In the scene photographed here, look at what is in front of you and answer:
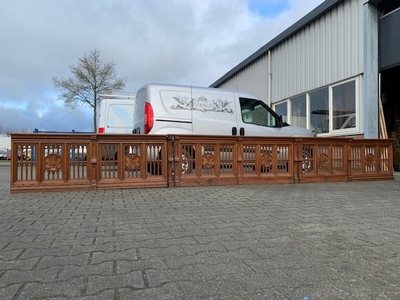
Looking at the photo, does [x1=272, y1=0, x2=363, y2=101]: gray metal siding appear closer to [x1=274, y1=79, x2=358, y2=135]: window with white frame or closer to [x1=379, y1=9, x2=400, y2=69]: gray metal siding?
[x1=274, y1=79, x2=358, y2=135]: window with white frame

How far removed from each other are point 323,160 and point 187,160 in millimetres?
3818

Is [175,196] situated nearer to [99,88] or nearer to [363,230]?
[363,230]

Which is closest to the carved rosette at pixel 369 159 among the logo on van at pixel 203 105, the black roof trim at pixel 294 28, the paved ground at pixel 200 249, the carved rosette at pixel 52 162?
the paved ground at pixel 200 249

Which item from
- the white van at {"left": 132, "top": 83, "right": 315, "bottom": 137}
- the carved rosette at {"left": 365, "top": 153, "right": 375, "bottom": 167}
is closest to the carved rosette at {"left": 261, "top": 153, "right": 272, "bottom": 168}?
the white van at {"left": 132, "top": 83, "right": 315, "bottom": 137}

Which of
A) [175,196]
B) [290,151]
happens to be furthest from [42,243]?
[290,151]

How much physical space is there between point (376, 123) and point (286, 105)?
17.2 ft

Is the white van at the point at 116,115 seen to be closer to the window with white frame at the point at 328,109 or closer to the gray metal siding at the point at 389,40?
the window with white frame at the point at 328,109

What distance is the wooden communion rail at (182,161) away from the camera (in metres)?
6.97

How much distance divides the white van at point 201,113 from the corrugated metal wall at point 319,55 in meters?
3.60

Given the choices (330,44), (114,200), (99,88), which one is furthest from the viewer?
(99,88)

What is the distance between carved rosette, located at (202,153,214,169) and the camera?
26.1 ft

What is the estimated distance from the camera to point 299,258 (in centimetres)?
299

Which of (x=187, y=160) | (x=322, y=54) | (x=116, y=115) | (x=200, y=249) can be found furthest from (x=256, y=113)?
(x=200, y=249)

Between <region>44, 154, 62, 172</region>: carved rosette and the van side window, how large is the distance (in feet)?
18.1
